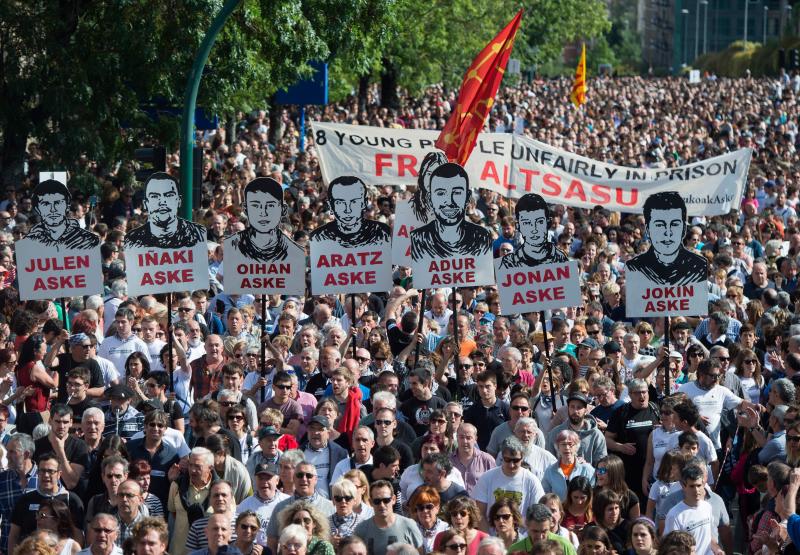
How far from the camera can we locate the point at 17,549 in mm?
8055

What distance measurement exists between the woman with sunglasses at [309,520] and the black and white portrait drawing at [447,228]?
12.3 ft

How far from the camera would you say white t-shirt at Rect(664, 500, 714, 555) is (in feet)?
29.9

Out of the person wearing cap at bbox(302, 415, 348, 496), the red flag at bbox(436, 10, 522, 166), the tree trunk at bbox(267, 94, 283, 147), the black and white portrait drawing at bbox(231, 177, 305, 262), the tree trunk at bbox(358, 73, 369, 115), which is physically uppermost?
the tree trunk at bbox(358, 73, 369, 115)

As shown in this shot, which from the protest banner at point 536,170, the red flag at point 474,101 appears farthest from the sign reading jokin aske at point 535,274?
the protest banner at point 536,170

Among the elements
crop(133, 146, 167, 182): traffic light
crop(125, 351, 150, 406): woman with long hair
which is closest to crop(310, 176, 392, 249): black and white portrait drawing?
crop(125, 351, 150, 406): woman with long hair

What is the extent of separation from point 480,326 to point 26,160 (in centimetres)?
1274

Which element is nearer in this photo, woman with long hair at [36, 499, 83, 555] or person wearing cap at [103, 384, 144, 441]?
woman with long hair at [36, 499, 83, 555]

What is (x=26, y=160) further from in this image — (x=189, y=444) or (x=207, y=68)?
(x=189, y=444)

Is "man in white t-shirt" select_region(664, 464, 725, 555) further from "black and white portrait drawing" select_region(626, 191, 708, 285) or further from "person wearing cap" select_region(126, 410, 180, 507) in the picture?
"person wearing cap" select_region(126, 410, 180, 507)

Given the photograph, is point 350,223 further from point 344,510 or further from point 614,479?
point 344,510

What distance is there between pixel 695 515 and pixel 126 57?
14.1 meters

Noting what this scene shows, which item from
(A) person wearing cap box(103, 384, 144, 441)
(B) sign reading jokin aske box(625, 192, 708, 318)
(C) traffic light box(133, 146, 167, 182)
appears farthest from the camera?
(C) traffic light box(133, 146, 167, 182)

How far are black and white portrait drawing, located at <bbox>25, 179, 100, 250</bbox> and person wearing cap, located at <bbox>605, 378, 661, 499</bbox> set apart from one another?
400 cm

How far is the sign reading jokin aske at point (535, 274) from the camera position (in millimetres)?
11828
